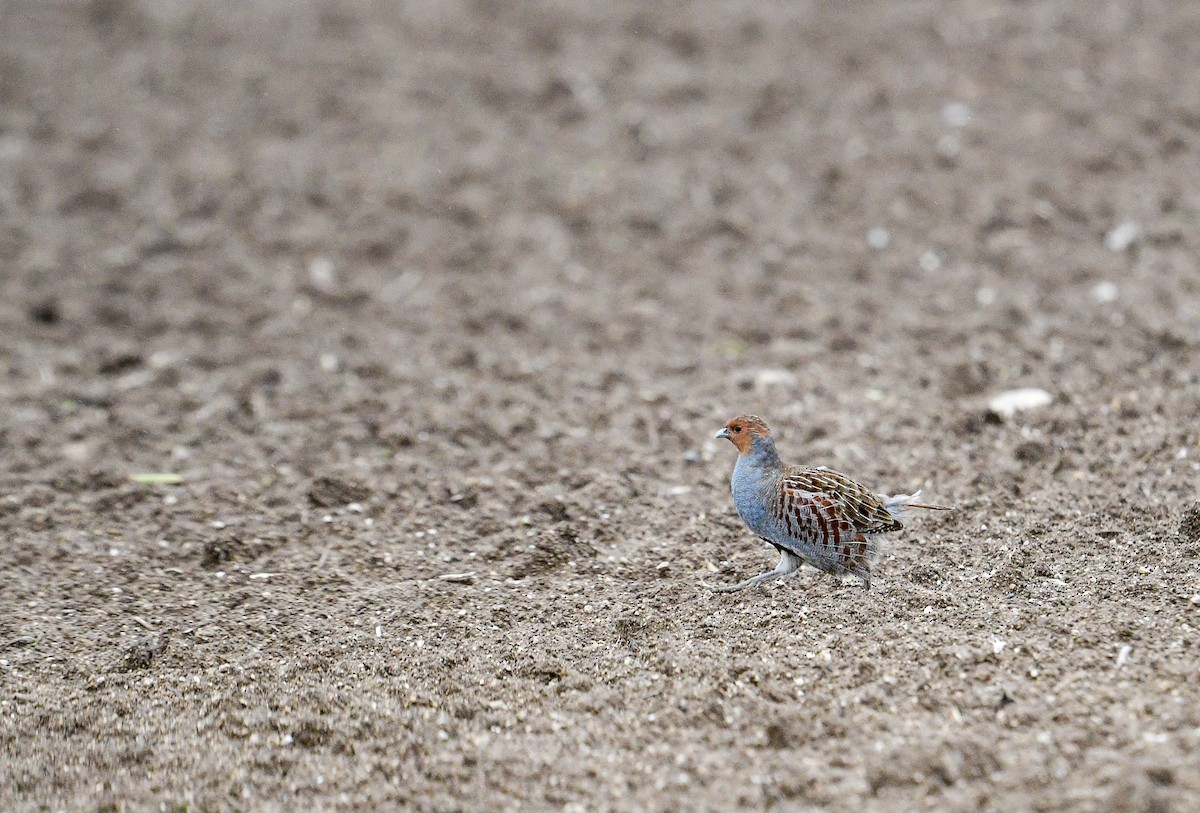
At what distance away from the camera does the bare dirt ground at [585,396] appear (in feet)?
10.3

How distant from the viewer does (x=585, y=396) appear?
17.6 feet

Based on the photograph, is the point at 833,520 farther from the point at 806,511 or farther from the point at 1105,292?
the point at 1105,292

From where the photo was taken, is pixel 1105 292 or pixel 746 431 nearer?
pixel 746 431

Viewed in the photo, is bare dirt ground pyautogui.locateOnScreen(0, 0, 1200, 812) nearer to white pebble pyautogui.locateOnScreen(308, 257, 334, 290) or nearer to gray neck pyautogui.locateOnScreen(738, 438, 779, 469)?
white pebble pyautogui.locateOnScreen(308, 257, 334, 290)

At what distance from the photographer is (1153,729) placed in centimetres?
289

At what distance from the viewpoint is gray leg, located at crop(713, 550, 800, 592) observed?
3.65 meters

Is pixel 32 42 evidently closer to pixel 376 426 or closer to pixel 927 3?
pixel 376 426

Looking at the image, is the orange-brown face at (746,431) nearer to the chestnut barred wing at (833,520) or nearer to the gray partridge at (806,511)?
the gray partridge at (806,511)

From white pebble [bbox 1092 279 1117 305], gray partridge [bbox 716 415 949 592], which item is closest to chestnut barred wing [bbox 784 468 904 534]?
gray partridge [bbox 716 415 949 592]

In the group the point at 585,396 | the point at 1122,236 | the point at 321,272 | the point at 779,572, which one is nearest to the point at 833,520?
the point at 779,572

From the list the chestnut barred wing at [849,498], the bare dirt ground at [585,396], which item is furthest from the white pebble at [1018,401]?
the chestnut barred wing at [849,498]

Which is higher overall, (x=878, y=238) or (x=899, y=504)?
(x=878, y=238)

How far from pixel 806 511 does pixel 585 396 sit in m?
2.04

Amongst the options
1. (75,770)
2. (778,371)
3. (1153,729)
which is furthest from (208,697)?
(778,371)
